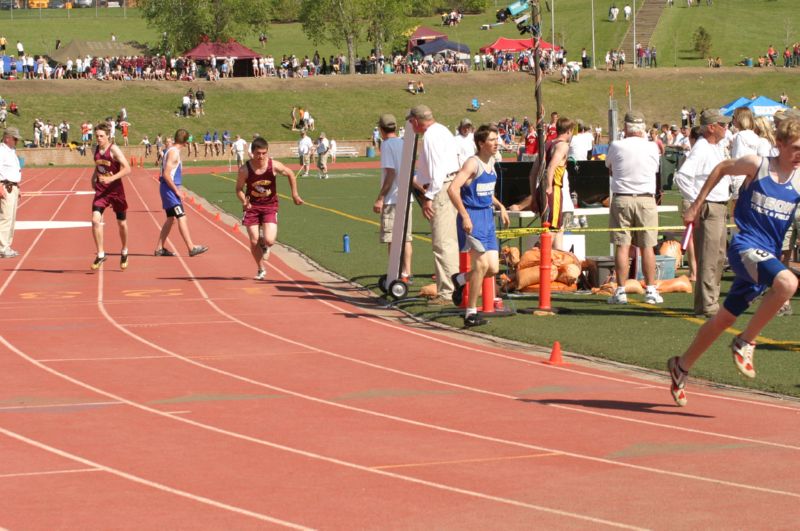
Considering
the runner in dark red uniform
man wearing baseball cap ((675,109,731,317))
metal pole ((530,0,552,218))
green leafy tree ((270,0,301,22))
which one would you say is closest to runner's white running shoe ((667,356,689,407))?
man wearing baseball cap ((675,109,731,317))

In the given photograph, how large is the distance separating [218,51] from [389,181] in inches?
2785

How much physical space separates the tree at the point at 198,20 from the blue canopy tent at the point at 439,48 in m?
12.9

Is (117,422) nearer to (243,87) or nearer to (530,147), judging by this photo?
(530,147)

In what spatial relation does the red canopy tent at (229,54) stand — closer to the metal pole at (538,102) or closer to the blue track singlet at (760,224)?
the metal pole at (538,102)

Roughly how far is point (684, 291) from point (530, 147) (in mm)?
12995

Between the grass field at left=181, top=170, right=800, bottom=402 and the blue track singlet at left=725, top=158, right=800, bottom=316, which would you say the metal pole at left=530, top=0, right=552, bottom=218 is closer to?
the grass field at left=181, top=170, right=800, bottom=402

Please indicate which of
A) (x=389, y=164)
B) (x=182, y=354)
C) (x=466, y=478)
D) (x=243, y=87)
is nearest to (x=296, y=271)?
(x=389, y=164)

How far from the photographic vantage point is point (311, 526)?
20.0ft

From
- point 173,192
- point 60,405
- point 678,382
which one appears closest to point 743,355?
point 678,382

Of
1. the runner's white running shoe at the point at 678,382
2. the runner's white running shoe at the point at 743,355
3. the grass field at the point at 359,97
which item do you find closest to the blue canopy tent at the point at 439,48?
the grass field at the point at 359,97

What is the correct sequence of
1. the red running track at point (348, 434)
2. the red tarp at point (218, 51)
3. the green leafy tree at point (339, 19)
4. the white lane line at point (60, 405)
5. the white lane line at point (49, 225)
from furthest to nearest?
the green leafy tree at point (339, 19), the red tarp at point (218, 51), the white lane line at point (49, 225), the white lane line at point (60, 405), the red running track at point (348, 434)

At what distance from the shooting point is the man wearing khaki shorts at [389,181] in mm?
14898

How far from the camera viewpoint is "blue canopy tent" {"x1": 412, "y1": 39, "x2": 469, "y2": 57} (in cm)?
9006

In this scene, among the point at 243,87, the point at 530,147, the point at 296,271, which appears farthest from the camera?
the point at 243,87
